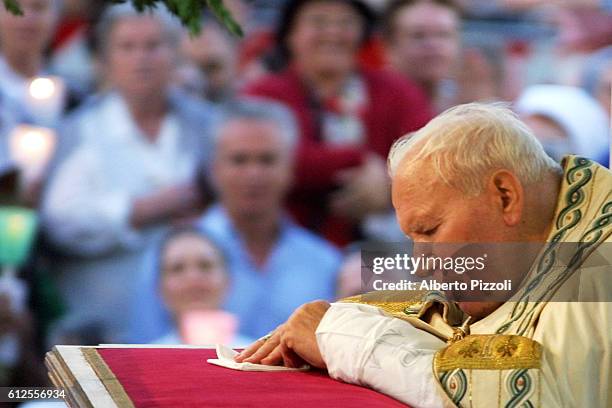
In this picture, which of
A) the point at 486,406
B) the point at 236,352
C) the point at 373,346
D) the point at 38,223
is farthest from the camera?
the point at 38,223

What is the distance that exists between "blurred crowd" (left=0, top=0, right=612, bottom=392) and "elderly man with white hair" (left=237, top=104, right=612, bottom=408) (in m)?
3.70

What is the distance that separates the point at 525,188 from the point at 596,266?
0.19m

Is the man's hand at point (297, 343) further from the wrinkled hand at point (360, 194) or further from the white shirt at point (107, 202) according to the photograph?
the wrinkled hand at point (360, 194)

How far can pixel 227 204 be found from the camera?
22.0 ft

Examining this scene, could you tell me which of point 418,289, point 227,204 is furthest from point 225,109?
point 418,289

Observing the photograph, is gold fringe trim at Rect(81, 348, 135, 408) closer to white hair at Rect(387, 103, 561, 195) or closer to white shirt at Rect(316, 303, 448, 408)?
white shirt at Rect(316, 303, 448, 408)

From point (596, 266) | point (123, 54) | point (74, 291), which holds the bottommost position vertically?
point (74, 291)

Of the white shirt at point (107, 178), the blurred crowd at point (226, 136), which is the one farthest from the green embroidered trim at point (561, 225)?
the white shirt at point (107, 178)

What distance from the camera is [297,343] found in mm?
2828

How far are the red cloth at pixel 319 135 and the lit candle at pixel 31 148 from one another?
0.87 metres

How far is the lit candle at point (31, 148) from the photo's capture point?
6512mm

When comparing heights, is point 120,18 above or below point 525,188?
above

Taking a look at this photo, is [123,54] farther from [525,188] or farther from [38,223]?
[525,188]

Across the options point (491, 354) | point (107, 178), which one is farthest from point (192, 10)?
point (107, 178)
